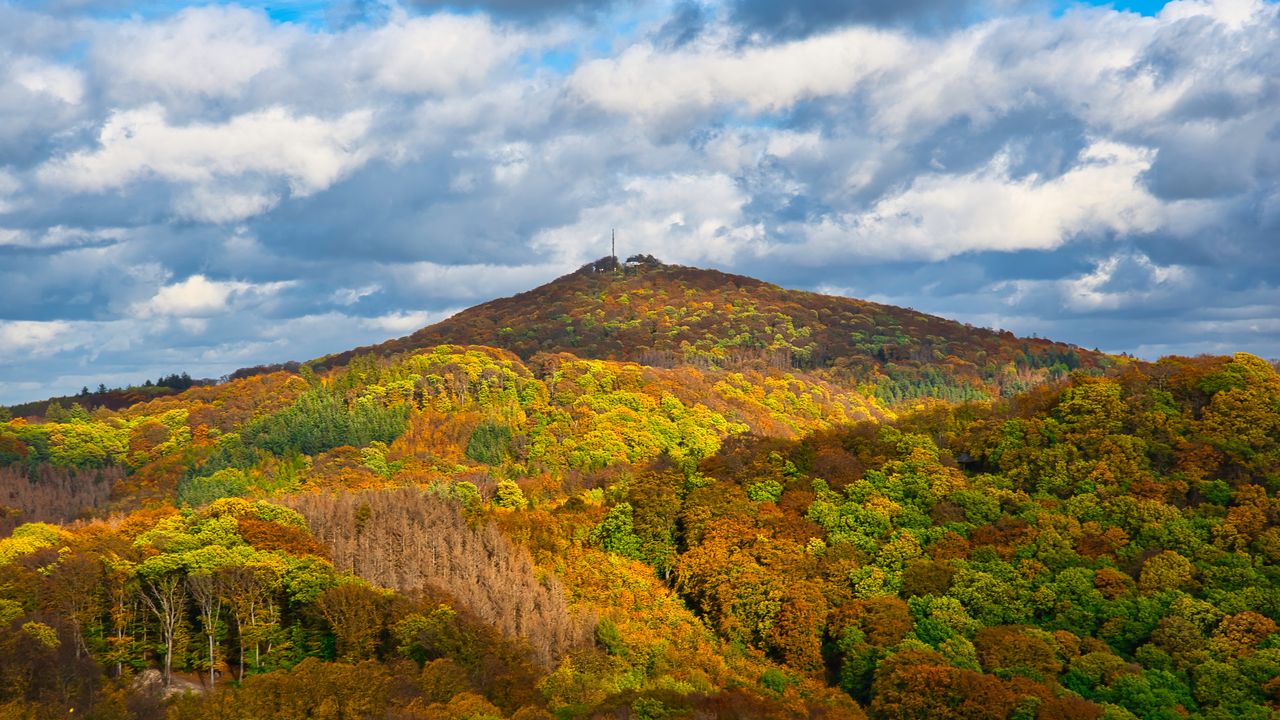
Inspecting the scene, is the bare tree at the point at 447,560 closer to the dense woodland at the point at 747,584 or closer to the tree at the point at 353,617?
the dense woodland at the point at 747,584

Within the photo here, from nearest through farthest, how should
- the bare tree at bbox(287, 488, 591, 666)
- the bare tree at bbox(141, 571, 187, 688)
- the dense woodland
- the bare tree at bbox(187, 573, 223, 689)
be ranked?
the dense woodland → the bare tree at bbox(141, 571, 187, 688) → the bare tree at bbox(187, 573, 223, 689) → the bare tree at bbox(287, 488, 591, 666)

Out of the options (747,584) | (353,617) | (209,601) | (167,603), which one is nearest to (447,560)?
(353,617)

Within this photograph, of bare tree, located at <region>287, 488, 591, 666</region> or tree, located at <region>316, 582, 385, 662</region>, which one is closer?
tree, located at <region>316, 582, 385, 662</region>

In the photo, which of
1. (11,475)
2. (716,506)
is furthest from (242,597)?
(11,475)

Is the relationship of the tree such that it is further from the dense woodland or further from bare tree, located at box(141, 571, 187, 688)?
bare tree, located at box(141, 571, 187, 688)

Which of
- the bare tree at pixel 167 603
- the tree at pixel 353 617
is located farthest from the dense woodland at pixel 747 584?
the bare tree at pixel 167 603

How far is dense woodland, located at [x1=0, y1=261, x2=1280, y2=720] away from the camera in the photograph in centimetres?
6556

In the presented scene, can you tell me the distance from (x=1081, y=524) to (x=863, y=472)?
22.5 metres

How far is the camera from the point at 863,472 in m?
108

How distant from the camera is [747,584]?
86.4m

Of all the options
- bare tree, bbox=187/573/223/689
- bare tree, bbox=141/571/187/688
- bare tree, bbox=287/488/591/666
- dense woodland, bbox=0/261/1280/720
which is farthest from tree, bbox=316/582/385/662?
bare tree, bbox=141/571/187/688

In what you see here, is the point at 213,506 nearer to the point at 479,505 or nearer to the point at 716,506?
the point at 479,505

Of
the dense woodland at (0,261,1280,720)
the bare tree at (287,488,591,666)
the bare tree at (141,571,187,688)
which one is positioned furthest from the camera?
the bare tree at (287,488,591,666)

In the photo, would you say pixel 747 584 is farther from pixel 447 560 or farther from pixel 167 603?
pixel 167 603
